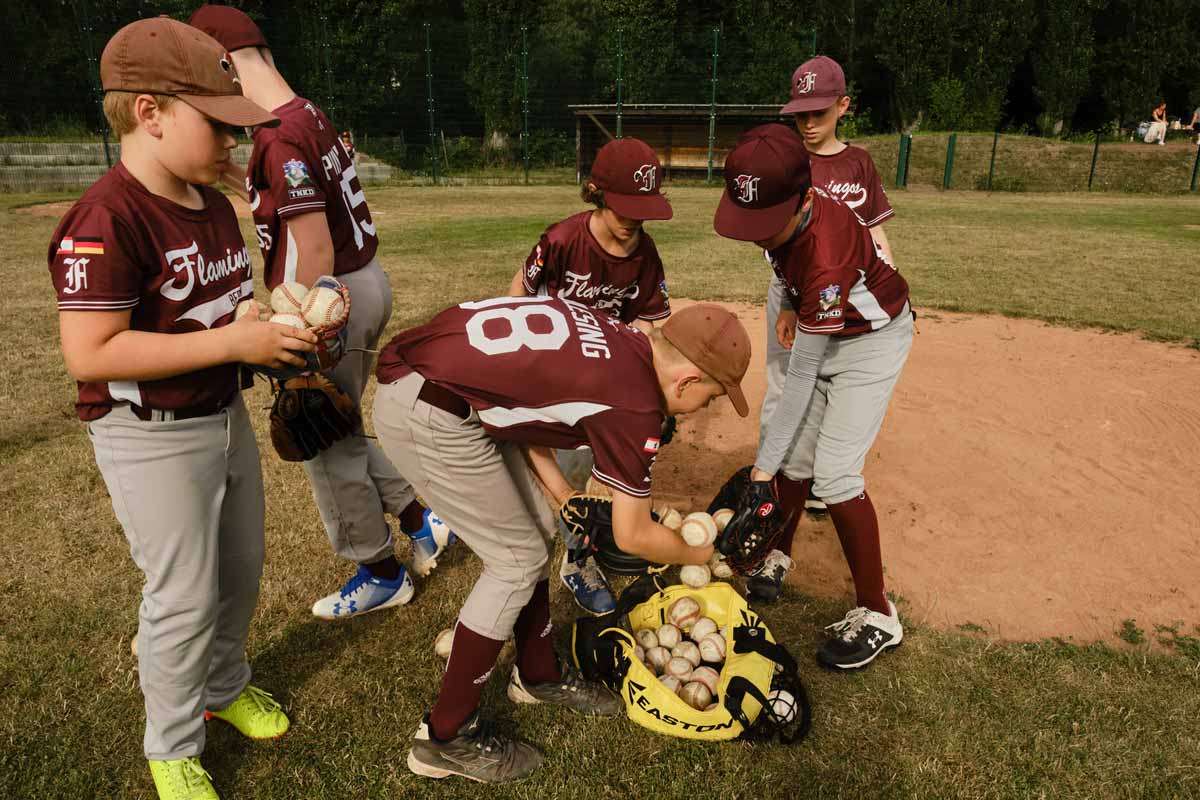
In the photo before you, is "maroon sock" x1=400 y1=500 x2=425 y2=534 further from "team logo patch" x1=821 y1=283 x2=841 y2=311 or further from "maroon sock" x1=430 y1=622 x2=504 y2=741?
"team logo patch" x1=821 y1=283 x2=841 y2=311

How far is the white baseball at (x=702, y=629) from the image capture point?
3.31 m

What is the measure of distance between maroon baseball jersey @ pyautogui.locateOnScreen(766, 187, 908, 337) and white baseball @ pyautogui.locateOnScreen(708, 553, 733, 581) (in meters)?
1.18

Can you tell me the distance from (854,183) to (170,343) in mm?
3397

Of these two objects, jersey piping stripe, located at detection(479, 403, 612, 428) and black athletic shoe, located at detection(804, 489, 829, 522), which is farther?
black athletic shoe, located at detection(804, 489, 829, 522)

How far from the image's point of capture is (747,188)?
2.94m

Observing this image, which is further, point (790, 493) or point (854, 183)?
point (854, 183)

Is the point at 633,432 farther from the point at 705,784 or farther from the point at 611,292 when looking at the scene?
the point at 611,292

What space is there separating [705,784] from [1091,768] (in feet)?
4.60

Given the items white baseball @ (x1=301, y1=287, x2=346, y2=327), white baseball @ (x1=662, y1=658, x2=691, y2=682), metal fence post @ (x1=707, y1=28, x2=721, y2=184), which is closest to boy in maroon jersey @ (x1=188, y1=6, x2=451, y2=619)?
white baseball @ (x1=301, y1=287, x2=346, y2=327)

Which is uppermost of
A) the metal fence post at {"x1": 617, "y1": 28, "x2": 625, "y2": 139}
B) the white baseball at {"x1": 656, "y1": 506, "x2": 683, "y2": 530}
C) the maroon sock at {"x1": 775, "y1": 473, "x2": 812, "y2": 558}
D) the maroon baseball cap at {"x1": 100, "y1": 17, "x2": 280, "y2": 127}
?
the metal fence post at {"x1": 617, "y1": 28, "x2": 625, "y2": 139}

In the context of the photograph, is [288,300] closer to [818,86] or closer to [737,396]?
[737,396]

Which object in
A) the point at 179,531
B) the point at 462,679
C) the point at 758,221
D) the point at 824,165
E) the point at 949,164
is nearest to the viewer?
the point at 179,531

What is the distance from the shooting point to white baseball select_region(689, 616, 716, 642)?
10.9 feet

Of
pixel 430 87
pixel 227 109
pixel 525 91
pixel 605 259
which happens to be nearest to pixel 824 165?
pixel 605 259
